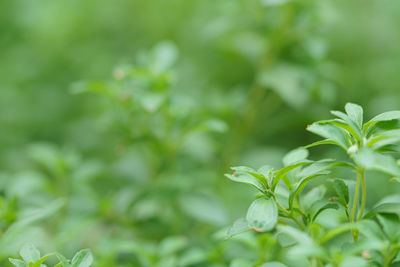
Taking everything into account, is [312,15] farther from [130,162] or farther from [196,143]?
[130,162]

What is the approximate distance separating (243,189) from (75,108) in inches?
44.0

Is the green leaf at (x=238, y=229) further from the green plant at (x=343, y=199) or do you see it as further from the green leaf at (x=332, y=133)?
the green leaf at (x=332, y=133)

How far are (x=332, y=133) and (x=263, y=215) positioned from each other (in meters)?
0.18

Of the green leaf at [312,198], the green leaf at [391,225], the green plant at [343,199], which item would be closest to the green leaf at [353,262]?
the green plant at [343,199]

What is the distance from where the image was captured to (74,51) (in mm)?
2514

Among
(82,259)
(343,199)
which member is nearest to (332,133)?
(343,199)

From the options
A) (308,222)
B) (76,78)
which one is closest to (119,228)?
(308,222)

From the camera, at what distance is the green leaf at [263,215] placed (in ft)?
2.35

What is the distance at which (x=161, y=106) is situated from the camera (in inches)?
53.0

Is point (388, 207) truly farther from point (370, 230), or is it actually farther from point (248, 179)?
point (248, 179)

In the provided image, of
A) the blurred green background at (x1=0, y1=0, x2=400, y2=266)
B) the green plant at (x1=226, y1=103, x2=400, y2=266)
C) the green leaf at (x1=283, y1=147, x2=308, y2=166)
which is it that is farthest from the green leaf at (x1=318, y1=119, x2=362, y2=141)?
the blurred green background at (x1=0, y1=0, x2=400, y2=266)

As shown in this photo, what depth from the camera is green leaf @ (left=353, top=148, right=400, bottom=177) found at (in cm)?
65

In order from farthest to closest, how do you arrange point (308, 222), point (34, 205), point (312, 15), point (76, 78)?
Result: point (76, 78) → point (312, 15) → point (34, 205) → point (308, 222)

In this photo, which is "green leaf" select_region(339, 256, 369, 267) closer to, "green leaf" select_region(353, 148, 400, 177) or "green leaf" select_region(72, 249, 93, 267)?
"green leaf" select_region(353, 148, 400, 177)
